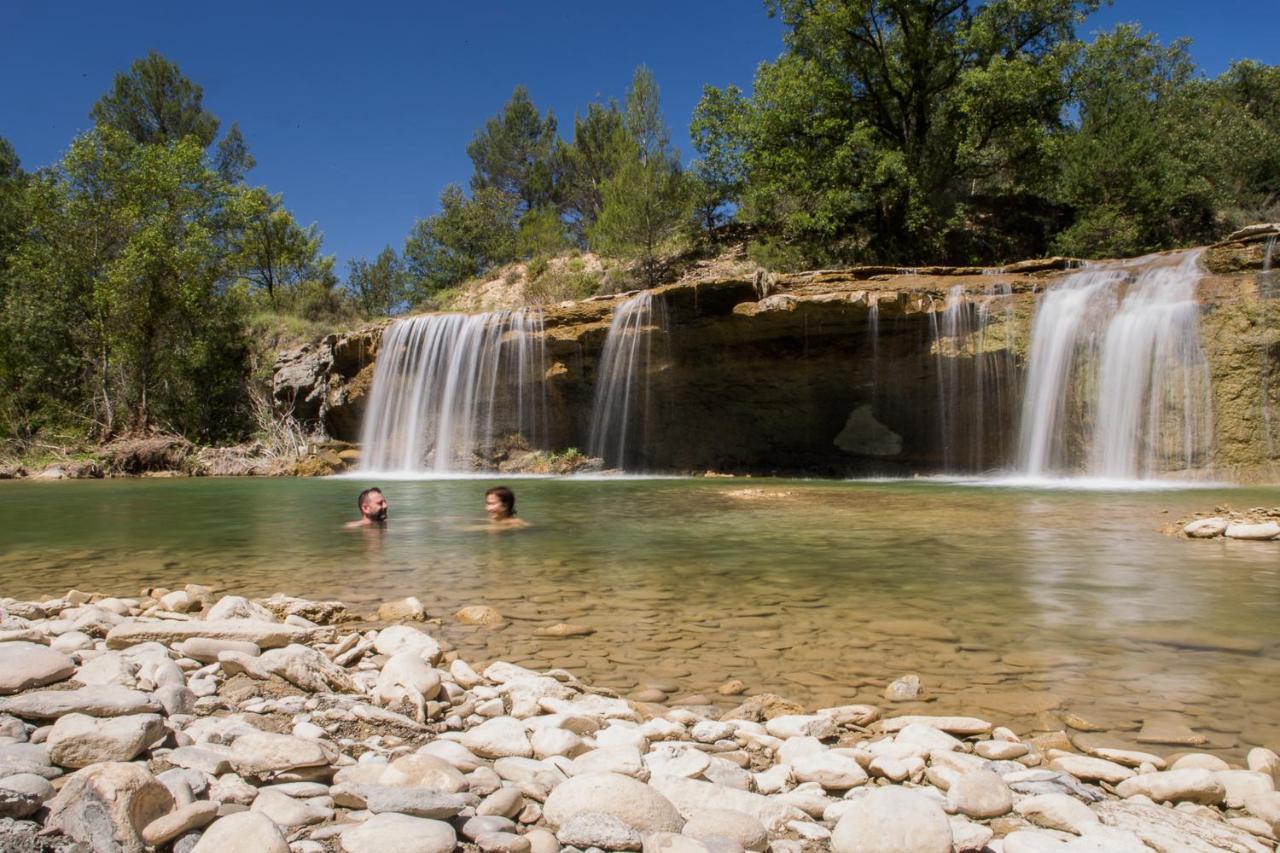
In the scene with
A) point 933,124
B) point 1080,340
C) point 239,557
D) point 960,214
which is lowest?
point 239,557

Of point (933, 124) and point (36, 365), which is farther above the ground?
point (933, 124)

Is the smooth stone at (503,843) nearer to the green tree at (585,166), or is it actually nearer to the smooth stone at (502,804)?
the smooth stone at (502,804)

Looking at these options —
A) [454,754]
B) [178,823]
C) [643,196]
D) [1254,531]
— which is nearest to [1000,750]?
[454,754]

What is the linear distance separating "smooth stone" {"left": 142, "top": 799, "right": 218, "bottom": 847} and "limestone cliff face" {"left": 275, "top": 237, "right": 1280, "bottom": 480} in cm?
1579

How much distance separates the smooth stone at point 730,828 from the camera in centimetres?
201

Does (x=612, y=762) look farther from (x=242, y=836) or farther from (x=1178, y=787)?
(x=1178, y=787)

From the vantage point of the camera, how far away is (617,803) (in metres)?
2.09

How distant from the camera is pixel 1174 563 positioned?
6.20 metres

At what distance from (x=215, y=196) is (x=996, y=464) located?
1047 inches

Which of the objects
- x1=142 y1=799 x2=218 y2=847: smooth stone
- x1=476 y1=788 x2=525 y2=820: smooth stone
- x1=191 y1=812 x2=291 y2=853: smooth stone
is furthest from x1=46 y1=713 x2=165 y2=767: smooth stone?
x1=476 y1=788 x2=525 y2=820: smooth stone

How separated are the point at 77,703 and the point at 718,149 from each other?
27655 millimetres

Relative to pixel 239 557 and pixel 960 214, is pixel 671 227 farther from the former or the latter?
pixel 239 557

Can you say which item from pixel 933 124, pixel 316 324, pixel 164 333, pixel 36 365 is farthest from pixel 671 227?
pixel 36 365

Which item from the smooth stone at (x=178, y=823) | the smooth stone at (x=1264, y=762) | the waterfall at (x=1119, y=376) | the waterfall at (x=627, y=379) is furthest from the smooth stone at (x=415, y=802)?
the waterfall at (x=627, y=379)
